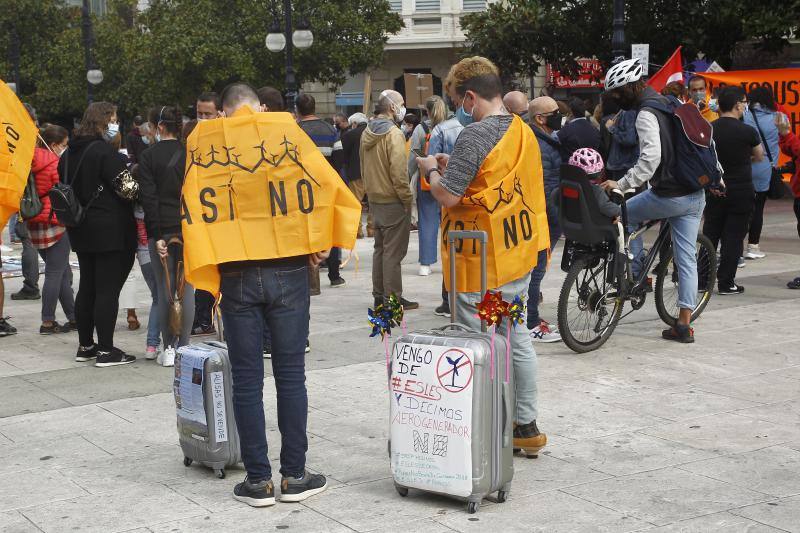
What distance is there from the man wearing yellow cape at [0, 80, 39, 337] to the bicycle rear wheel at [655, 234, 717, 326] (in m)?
4.55

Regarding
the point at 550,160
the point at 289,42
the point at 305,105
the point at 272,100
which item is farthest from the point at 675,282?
the point at 289,42

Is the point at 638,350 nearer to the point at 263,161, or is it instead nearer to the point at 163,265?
the point at 163,265

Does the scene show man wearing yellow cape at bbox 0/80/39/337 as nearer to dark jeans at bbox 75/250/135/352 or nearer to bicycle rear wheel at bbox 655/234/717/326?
dark jeans at bbox 75/250/135/352

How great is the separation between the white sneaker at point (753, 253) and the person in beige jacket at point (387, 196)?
458 cm

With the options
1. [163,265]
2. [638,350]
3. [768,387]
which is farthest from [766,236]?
[163,265]

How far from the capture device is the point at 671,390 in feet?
23.5

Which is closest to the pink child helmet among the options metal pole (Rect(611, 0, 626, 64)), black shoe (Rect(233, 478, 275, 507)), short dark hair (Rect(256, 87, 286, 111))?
short dark hair (Rect(256, 87, 286, 111))

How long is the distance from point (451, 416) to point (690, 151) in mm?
4124

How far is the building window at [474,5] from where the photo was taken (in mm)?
46781

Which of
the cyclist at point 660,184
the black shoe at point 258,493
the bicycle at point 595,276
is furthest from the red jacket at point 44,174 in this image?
the black shoe at point 258,493

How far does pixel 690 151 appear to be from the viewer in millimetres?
8406

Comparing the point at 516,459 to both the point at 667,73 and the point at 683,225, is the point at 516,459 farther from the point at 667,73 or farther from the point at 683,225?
the point at 667,73

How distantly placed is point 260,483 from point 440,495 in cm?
79

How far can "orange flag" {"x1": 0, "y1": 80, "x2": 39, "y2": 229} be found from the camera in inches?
298
